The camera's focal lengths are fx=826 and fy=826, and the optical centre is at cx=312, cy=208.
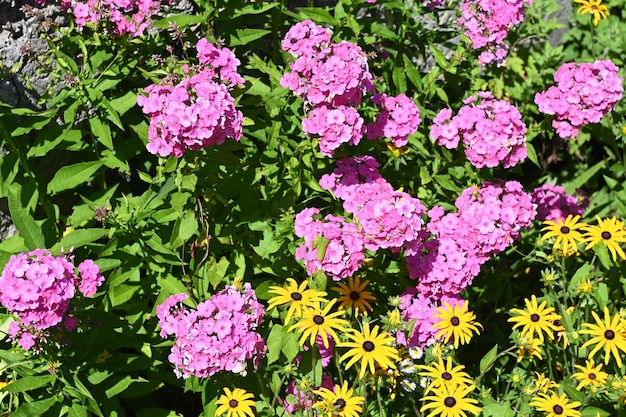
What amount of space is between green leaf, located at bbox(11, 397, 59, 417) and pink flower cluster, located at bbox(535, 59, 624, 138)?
2.40 metres

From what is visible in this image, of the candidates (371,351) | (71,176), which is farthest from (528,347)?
(71,176)

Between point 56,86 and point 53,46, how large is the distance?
371 millimetres

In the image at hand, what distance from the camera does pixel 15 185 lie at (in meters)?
3.40

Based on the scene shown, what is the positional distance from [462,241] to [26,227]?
5.57 feet

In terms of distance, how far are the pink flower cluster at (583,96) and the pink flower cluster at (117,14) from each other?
1.78 m

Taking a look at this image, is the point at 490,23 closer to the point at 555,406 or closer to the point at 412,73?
the point at 412,73

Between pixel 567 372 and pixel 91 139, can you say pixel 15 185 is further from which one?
pixel 567 372

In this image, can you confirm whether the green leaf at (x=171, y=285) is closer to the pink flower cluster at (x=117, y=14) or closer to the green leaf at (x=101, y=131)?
the green leaf at (x=101, y=131)

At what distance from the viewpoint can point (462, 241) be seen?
3314 millimetres

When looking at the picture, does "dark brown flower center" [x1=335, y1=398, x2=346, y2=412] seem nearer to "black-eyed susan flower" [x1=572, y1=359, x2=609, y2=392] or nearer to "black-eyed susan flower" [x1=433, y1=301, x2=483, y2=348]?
"black-eyed susan flower" [x1=433, y1=301, x2=483, y2=348]

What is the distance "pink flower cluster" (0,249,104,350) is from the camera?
8.68 ft

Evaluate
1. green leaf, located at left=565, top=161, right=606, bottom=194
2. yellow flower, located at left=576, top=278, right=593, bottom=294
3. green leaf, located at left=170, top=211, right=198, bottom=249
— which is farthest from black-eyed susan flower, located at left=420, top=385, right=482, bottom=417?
green leaf, located at left=565, top=161, right=606, bottom=194

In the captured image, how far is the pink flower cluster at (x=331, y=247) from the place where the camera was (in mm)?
2955

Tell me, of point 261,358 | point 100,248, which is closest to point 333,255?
point 261,358
